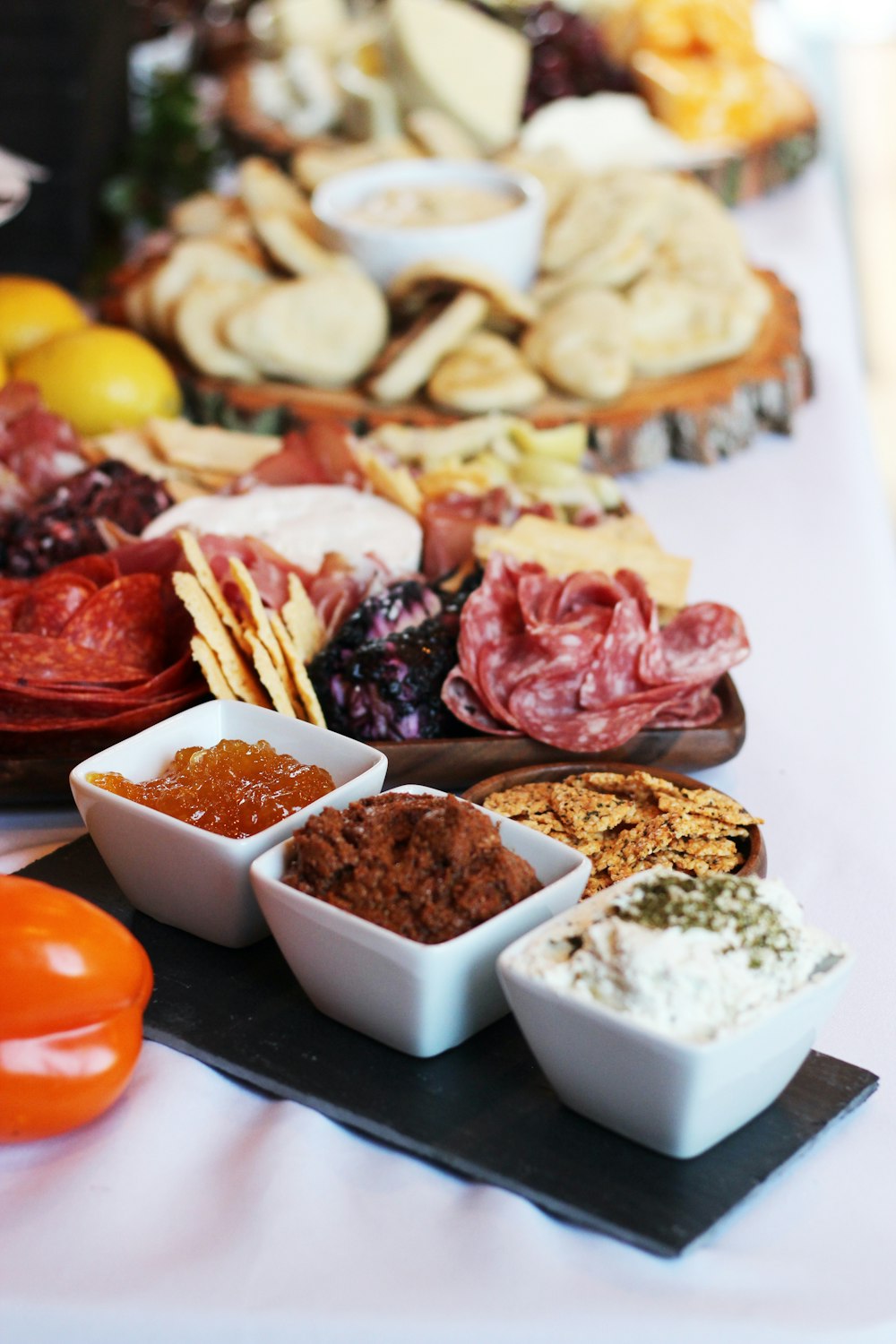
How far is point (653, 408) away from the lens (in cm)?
197

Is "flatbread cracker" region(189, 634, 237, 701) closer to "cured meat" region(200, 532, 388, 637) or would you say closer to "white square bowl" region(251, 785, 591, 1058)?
"cured meat" region(200, 532, 388, 637)

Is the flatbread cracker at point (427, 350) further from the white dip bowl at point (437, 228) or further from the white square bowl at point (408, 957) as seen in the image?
the white square bowl at point (408, 957)

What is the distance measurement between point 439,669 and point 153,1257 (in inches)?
22.6

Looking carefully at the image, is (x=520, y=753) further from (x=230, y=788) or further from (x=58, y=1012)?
(x=58, y=1012)

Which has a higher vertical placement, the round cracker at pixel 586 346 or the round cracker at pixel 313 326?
the round cracker at pixel 586 346

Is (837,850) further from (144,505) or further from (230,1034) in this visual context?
(144,505)

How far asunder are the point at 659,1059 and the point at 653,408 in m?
1.35

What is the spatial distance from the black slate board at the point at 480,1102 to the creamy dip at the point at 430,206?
4.67ft

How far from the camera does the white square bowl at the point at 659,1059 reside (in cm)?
76

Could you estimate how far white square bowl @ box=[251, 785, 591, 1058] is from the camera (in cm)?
84

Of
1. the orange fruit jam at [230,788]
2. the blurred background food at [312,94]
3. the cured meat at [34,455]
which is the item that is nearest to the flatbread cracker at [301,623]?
the orange fruit jam at [230,788]

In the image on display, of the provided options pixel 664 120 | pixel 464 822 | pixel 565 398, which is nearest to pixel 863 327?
pixel 664 120

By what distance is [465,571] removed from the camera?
56.2 inches

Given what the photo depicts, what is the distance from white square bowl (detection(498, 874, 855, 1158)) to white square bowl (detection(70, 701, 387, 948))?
0.74ft
